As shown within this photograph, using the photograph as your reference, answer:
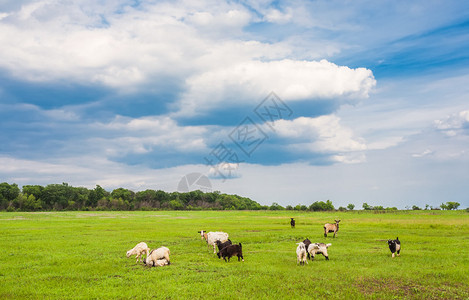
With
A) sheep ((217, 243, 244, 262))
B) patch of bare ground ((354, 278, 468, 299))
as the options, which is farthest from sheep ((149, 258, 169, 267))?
patch of bare ground ((354, 278, 468, 299))

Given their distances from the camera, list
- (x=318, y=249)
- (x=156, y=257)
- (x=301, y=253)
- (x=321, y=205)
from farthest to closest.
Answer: (x=321, y=205) < (x=318, y=249) < (x=301, y=253) < (x=156, y=257)

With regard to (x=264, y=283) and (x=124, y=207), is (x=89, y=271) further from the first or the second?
(x=124, y=207)

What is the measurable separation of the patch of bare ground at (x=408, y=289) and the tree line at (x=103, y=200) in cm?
12126

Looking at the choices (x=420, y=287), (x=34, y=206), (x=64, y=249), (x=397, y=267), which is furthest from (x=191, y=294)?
(x=34, y=206)

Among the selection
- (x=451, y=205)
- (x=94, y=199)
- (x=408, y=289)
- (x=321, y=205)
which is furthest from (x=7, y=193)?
(x=451, y=205)

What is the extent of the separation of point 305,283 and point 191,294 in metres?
4.96

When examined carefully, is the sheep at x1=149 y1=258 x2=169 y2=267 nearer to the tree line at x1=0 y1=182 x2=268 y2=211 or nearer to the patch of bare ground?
the patch of bare ground

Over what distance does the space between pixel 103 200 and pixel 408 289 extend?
151518 millimetres

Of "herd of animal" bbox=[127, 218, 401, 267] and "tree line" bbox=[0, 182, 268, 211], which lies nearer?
"herd of animal" bbox=[127, 218, 401, 267]

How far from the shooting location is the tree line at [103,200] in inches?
5049

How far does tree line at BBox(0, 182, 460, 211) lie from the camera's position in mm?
128250

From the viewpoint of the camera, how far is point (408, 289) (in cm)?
1362

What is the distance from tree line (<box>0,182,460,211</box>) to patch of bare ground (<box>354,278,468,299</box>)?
121258 mm

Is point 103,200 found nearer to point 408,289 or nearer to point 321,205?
point 321,205
